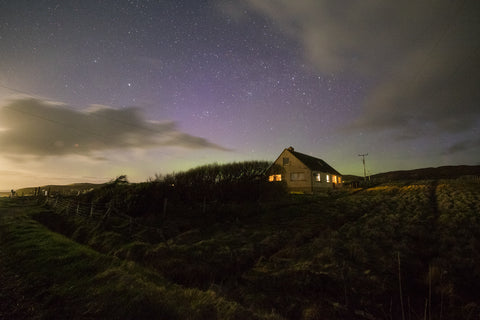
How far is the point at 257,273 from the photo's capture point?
6.45 m

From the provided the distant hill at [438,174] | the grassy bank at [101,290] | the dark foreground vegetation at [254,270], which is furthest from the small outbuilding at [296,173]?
the distant hill at [438,174]

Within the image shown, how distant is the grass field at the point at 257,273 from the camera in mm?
4383

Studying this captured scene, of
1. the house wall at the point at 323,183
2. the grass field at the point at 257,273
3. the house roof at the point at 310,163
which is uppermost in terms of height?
the house roof at the point at 310,163

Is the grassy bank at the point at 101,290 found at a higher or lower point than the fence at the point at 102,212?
lower

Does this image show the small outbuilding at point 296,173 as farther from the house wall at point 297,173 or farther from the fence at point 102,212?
the fence at point 102,212

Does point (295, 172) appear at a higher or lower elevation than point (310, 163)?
lower

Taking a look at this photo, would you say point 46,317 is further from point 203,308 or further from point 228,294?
point 228,294

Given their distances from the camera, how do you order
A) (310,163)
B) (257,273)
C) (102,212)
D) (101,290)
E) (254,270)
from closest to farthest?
(101,290) → (257,273) → (254,270) → (102,212) → (310,163)

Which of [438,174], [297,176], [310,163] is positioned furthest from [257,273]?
[438,174]

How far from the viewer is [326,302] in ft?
15.4

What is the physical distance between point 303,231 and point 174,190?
11.2 m

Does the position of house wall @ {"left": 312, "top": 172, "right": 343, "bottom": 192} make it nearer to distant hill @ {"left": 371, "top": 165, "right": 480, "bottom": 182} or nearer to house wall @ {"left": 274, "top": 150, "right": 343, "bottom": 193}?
house wall @ {"left": 274, "top": 150, "right": 343, "bottom": 193}

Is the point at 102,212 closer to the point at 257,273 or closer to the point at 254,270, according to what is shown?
the point at 254,270

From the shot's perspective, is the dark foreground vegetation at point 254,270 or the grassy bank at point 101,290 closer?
the grassy bank at point 101,290
